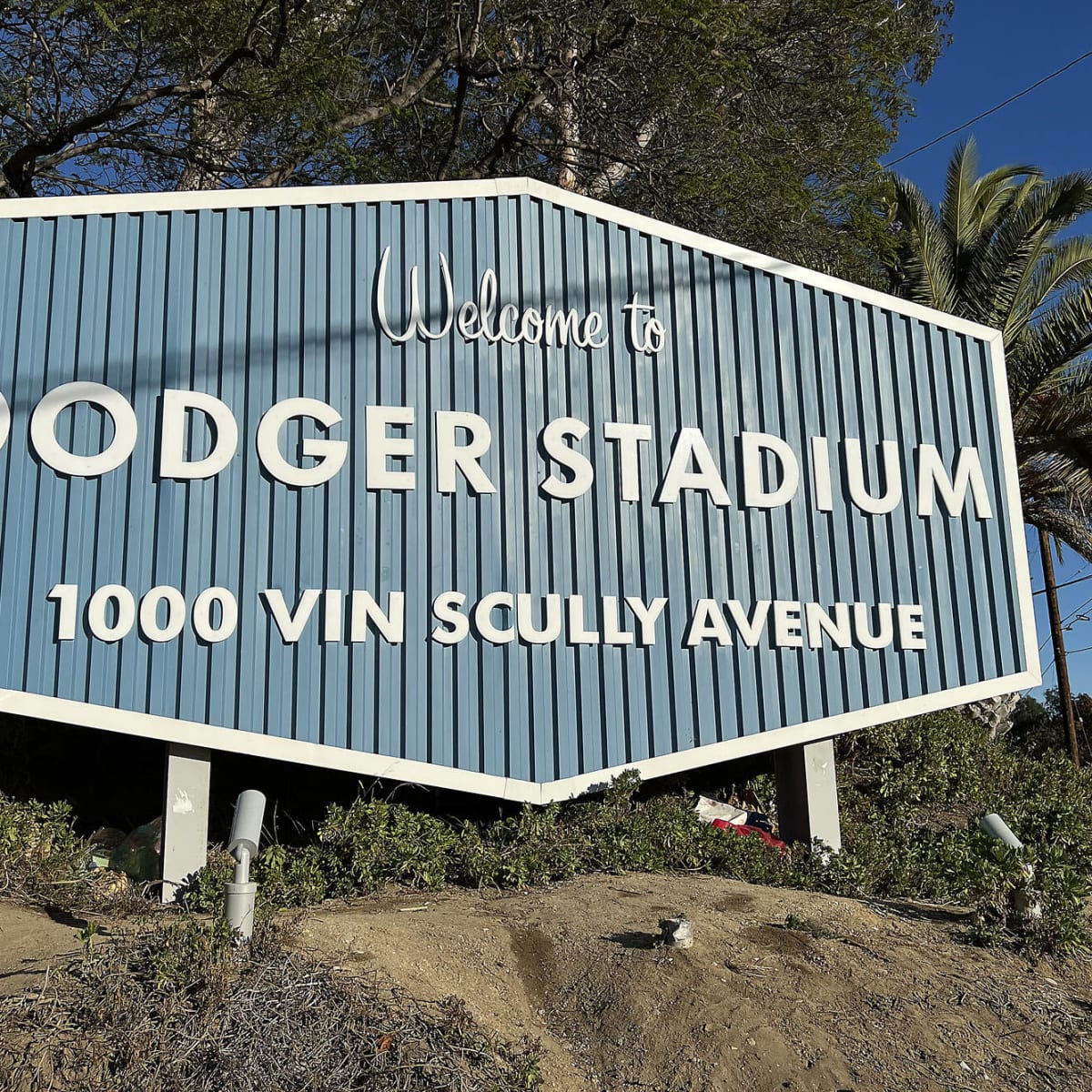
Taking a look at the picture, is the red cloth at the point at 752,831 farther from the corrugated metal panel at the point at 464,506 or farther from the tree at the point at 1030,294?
the tree at the point at 1030,294

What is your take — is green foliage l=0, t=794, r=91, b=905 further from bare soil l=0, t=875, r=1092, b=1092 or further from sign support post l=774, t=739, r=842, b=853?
sign support post l=774, t=739, r=842, b=853

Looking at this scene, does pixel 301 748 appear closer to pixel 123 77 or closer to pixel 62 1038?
pixel 62 1038

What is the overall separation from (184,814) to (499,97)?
1360 cm

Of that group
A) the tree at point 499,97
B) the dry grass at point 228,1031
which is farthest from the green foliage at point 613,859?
the tree at point 499,97

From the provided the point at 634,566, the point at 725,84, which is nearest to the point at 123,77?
the point at 725,84

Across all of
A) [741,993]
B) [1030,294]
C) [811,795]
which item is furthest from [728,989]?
[1030,294]

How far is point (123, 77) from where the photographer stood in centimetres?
1612

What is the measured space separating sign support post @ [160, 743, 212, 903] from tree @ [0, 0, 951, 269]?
30.5 ft

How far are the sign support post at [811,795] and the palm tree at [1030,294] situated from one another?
824 centimetres

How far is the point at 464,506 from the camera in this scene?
958cm

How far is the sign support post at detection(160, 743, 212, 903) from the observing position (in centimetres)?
847

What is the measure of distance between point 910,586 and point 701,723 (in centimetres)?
246

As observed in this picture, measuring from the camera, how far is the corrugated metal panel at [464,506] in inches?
352

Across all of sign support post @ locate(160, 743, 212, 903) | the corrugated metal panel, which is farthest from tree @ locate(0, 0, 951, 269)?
sign support post @ locate(160, 743, 212, 903)
